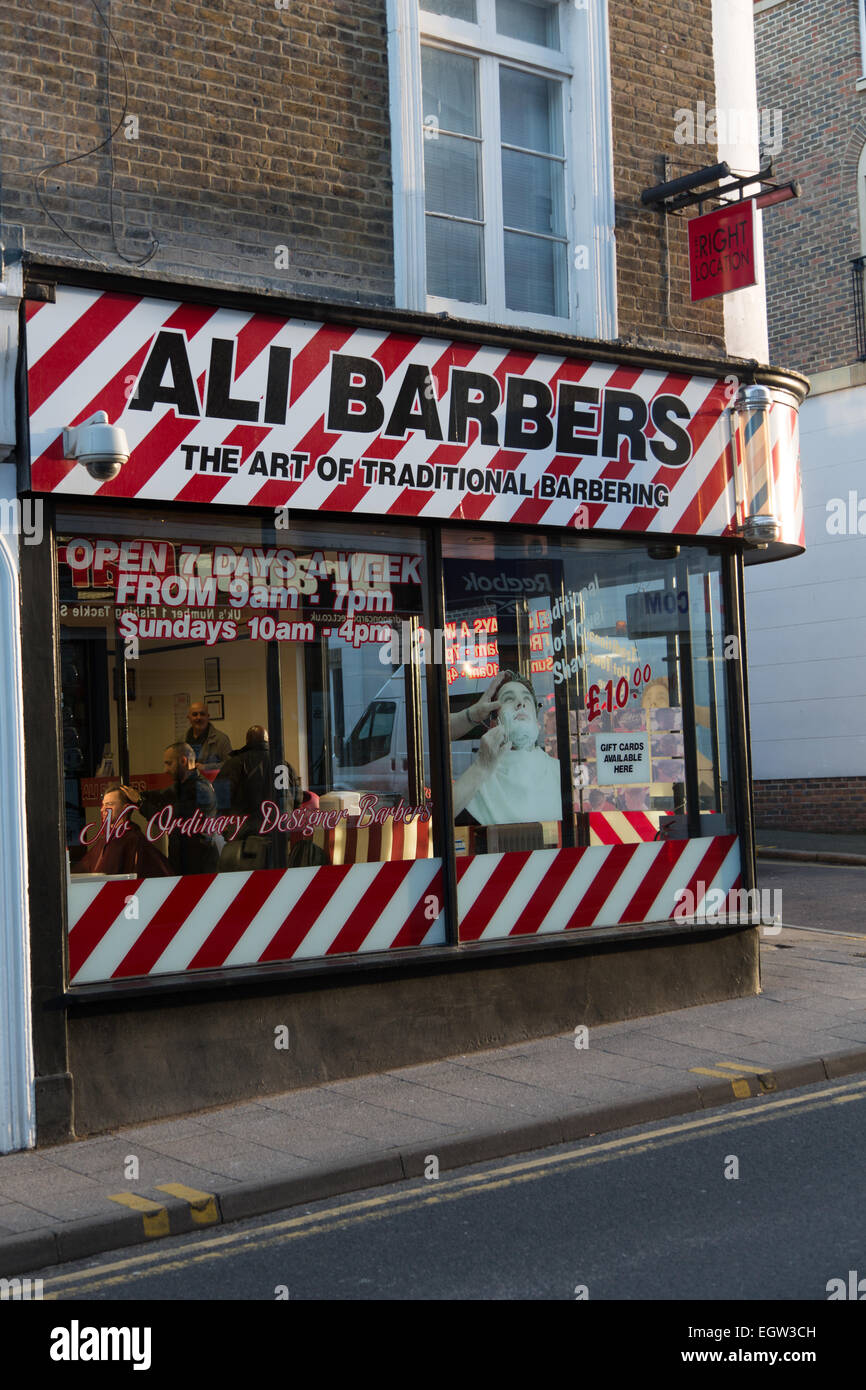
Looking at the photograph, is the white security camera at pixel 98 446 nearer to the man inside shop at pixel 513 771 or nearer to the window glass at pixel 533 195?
the man inside shop at pixel 513 771

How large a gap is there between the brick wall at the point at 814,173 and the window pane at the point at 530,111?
431 inches

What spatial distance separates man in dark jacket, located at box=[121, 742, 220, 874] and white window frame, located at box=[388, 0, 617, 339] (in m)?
3.27

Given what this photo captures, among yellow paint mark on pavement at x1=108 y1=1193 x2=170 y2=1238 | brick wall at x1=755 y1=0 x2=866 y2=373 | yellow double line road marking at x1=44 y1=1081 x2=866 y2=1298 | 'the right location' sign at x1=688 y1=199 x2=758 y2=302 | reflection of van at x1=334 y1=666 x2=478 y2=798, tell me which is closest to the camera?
yellow double line road marking at x1=44 y1=1081 x2=866 y2=1298

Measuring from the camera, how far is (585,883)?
946 centimetres

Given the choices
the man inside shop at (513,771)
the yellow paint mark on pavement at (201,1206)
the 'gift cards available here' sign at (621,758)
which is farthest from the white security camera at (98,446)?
the 'gift cards available here' sign at (621,758)

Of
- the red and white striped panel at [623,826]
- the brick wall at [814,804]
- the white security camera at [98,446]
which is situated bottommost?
the brick wall at [814,804]

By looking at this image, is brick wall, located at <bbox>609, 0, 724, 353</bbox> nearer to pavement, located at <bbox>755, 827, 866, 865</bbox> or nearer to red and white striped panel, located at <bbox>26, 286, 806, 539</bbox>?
red and white striped panel, located at <bbox>26, 286, 806, 539</bbox>

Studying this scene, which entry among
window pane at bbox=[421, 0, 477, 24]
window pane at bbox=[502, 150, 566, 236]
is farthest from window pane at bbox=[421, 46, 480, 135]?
window pane at bbox=[502, 150, 566, 236]

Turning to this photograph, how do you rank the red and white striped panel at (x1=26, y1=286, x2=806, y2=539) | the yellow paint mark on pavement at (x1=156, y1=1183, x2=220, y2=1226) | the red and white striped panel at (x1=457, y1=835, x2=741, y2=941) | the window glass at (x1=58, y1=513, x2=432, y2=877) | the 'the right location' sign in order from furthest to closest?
the 'the right location' sign < the red and white striped panel at (x1=457, y1=835, x2=741, y2=941) < the window glass at (x1=58, y1=513, x2=432, y2=877) < the red and white striped panel at (x1=26, y1=286, x2=806, y2=539) < the yellow paint mark on pavement at (x1=156, y1=1183, x2=220, y2=1226)

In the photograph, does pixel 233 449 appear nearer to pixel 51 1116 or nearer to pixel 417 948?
pixel 417 948

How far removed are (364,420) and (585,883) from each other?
342cm

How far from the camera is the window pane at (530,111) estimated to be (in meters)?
9.95

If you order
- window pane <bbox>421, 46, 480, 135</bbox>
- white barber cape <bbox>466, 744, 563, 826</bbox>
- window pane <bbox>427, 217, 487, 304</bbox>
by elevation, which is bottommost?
white barber cape <bbox>466, 744, 563, 826</bbox>

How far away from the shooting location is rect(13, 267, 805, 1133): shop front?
755cm
